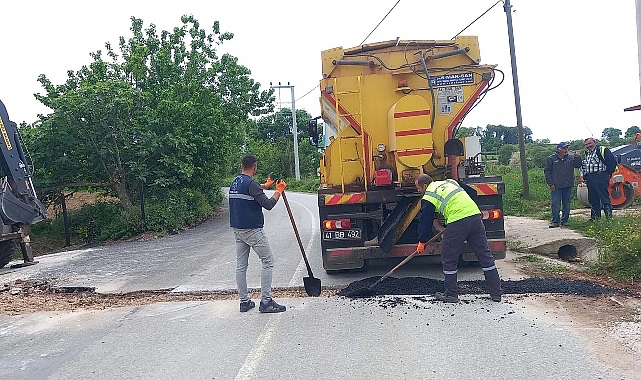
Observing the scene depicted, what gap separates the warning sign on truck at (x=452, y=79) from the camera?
8531mm

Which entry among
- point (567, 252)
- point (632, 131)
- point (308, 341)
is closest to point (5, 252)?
point (308, 341)

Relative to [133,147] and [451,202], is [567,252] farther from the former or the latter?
[133,147]

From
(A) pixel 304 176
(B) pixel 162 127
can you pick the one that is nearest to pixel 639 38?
(B) pixel 162 127

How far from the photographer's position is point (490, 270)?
6879 mm

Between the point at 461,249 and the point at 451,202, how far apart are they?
54 centimetres

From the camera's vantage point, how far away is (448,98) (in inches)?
336

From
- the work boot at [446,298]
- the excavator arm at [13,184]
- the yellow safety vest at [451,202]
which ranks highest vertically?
the excavator arm at [13,184]

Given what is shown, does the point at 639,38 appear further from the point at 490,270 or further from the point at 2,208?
the point at 2,208

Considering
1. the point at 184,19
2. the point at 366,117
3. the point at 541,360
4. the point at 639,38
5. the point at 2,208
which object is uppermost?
the point at 184,19

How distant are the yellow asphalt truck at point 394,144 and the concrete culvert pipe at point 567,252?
213 centimetres

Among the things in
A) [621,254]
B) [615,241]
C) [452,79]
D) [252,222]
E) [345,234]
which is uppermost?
[452,79]

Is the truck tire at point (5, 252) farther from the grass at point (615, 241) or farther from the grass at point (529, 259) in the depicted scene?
the grass at point (615, 241)

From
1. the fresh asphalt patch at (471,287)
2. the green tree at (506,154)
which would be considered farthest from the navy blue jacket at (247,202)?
the green tree at (506,154)

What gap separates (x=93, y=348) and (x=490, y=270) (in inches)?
169
